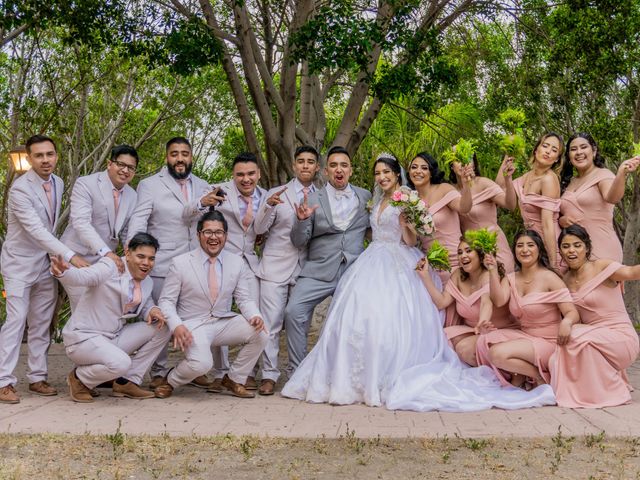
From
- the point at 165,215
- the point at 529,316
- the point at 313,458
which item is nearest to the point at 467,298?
the point at 529,316

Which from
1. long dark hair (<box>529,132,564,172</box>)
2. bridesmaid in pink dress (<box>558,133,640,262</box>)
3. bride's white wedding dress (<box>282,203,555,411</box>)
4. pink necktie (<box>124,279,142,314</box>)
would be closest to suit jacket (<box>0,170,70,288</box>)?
pink necktie (<box>124,279,142,314</box>)

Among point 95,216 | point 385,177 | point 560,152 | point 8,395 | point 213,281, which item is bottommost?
point 8,395

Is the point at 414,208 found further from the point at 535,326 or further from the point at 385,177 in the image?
the point at 535,326

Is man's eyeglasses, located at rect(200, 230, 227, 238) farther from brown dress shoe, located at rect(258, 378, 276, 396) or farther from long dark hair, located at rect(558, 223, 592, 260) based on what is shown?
long dark hair, located at rect(558, 223, 592, 260)

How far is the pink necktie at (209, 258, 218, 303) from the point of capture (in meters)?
6.63

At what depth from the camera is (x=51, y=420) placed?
5.70m

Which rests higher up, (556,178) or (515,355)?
(556,178)

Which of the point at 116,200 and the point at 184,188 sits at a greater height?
the point at 184,188

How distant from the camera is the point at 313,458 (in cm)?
470

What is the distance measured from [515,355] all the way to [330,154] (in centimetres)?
243

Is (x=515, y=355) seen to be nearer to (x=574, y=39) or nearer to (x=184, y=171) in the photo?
(x=184, y=171)

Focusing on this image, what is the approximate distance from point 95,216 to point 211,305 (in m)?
1.26

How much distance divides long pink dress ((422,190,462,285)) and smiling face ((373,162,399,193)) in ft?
1.35

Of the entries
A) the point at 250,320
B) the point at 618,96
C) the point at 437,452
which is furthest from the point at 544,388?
the point at 618,96
